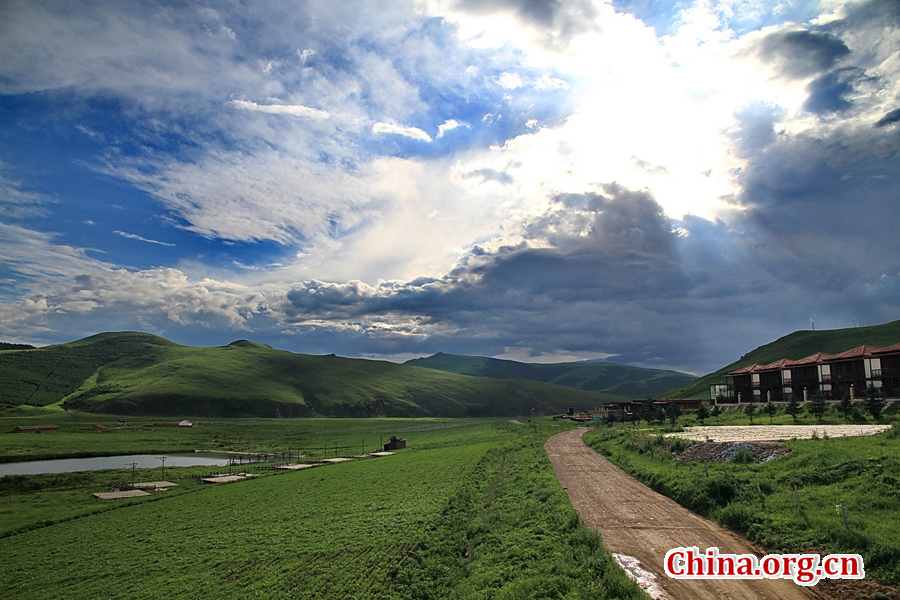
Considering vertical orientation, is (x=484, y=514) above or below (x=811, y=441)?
below

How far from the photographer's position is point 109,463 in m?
79.4

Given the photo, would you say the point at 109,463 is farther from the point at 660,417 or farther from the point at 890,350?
the point at 890,350

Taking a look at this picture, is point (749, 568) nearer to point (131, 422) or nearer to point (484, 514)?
point (484, 514)

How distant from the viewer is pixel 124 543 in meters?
29.5

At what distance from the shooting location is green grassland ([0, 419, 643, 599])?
19.2 m

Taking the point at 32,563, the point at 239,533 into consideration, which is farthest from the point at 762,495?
the point at 32,563

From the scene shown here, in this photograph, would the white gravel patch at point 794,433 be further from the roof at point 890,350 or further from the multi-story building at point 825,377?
the roof at point 890,350

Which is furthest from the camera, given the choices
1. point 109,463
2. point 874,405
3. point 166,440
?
point 166,440

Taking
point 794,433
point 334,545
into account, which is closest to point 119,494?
point 334,545

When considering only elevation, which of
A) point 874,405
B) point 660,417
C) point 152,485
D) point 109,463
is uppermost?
point 874,405

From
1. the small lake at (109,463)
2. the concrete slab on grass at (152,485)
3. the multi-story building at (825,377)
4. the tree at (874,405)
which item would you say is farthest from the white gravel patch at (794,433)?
the small lake at (109,463)

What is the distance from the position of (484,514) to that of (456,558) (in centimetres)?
739

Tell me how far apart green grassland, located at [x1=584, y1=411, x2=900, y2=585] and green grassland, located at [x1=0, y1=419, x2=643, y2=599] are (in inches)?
294

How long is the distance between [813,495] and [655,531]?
7.68 metres
